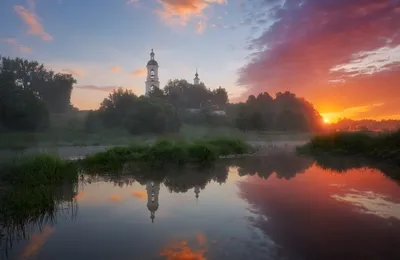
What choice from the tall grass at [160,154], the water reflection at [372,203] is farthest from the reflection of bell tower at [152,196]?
the water reflection at [372,203]

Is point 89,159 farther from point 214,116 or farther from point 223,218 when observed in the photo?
point 214,116

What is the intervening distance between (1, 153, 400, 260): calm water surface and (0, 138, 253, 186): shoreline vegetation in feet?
4.37

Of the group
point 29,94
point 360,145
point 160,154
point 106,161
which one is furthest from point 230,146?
point 29,94

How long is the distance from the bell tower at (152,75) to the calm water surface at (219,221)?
58975 mm

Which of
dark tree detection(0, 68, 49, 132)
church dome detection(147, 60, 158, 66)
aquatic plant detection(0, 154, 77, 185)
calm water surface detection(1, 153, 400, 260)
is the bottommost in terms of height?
calm water surface detection(1, 153, 400, 260)

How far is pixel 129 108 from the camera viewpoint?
156 feet

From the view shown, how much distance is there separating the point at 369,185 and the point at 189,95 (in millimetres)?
66134

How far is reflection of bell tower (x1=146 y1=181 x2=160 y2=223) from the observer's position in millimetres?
9477

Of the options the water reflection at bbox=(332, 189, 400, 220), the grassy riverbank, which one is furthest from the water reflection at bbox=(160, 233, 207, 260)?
the grassy riverbank

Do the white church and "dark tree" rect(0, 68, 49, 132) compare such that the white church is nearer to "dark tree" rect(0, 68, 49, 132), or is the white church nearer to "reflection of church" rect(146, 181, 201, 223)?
"dark tree" rect(0, 68, 49, 132)

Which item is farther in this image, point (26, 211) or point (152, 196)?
point (152, 196)

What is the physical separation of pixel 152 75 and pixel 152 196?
63.2 meters

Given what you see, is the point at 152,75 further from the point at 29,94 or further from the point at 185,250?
the point at 185,250

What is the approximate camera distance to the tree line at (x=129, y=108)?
39219mm
